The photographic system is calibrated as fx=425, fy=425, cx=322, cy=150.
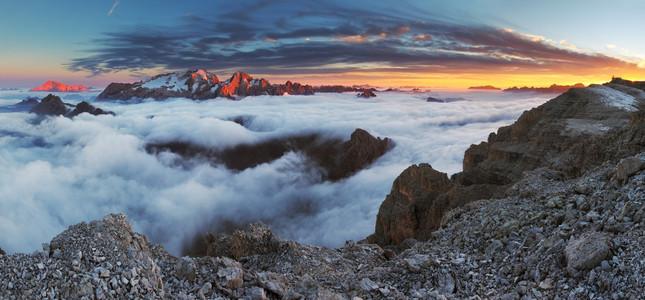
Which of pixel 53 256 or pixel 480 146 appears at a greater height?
pixel 53 256

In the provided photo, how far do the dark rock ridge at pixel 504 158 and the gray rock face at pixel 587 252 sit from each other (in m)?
27.7

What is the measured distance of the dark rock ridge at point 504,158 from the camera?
155 feet

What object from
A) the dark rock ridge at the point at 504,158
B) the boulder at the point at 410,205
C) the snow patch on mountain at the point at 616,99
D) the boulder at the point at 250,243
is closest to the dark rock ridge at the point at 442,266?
the boulder at the point at 250,243

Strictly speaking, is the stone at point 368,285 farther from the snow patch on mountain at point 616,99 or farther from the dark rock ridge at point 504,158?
the snow patch on mountain at point 616,99

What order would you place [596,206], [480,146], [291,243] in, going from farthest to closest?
[480,146] → [291,243] → [596,206]

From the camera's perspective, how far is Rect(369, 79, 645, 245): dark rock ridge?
47.3 metres

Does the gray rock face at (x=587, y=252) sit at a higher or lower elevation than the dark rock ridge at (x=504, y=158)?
higher

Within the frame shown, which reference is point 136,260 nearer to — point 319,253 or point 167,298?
point 167,298

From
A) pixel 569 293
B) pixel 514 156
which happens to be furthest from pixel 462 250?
pixel 514 156

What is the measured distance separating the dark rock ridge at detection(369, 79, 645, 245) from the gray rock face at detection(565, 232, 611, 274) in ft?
91.0

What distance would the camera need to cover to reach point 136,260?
10164 millimetres

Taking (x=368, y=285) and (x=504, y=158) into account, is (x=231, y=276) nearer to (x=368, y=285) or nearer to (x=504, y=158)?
(x=368, y=285)

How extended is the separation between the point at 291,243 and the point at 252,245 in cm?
180

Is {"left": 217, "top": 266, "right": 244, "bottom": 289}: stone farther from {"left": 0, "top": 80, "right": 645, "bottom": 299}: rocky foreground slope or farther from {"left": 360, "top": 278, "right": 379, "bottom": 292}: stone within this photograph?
{"left": 360, "top": 278, "right": 379, "bottom": 292}: stone
